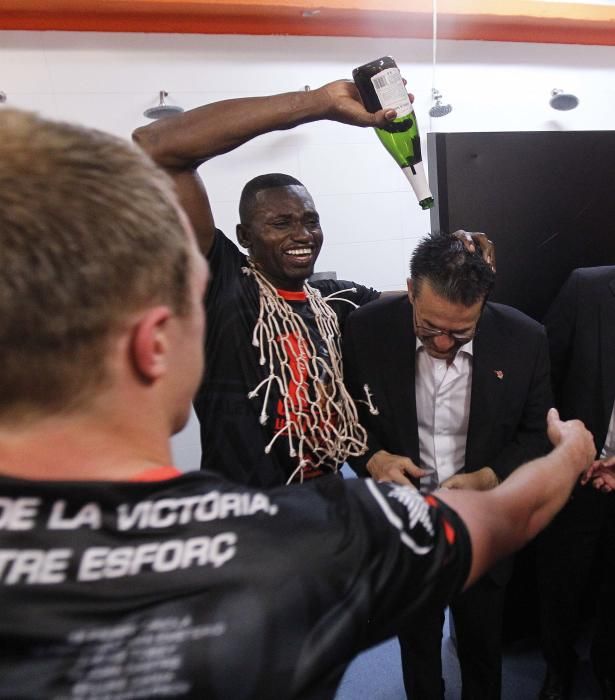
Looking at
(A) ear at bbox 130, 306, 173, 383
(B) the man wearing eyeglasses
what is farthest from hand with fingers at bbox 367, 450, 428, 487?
(A) ear at bbox 130, 306, 173, 383

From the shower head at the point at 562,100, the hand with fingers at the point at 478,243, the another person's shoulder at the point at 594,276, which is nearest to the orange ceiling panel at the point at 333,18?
the shower head at the point at 562,100

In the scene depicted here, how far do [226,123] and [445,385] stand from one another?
869mm

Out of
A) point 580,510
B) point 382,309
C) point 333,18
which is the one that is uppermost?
point 333,18

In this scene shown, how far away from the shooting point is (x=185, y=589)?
1.42ft

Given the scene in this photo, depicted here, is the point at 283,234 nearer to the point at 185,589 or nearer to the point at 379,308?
the point at 379,308

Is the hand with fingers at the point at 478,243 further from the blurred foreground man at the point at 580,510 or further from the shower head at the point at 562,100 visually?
the shower head at the point at 562,100

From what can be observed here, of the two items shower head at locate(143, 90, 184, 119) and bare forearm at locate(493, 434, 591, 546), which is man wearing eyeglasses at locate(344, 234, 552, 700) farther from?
shower head at locate(143, 90, 184, 119)

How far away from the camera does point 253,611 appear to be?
1.44 ft

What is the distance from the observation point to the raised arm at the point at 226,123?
1.03 metres

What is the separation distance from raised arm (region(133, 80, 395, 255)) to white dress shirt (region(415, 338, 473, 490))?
65 centimetres

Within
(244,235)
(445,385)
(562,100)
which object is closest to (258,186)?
(244,235)

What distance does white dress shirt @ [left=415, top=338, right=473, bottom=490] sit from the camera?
1.45 metres

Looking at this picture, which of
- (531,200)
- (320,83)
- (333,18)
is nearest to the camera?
(531,200)

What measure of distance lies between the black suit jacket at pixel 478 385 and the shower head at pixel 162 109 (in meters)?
1.38
